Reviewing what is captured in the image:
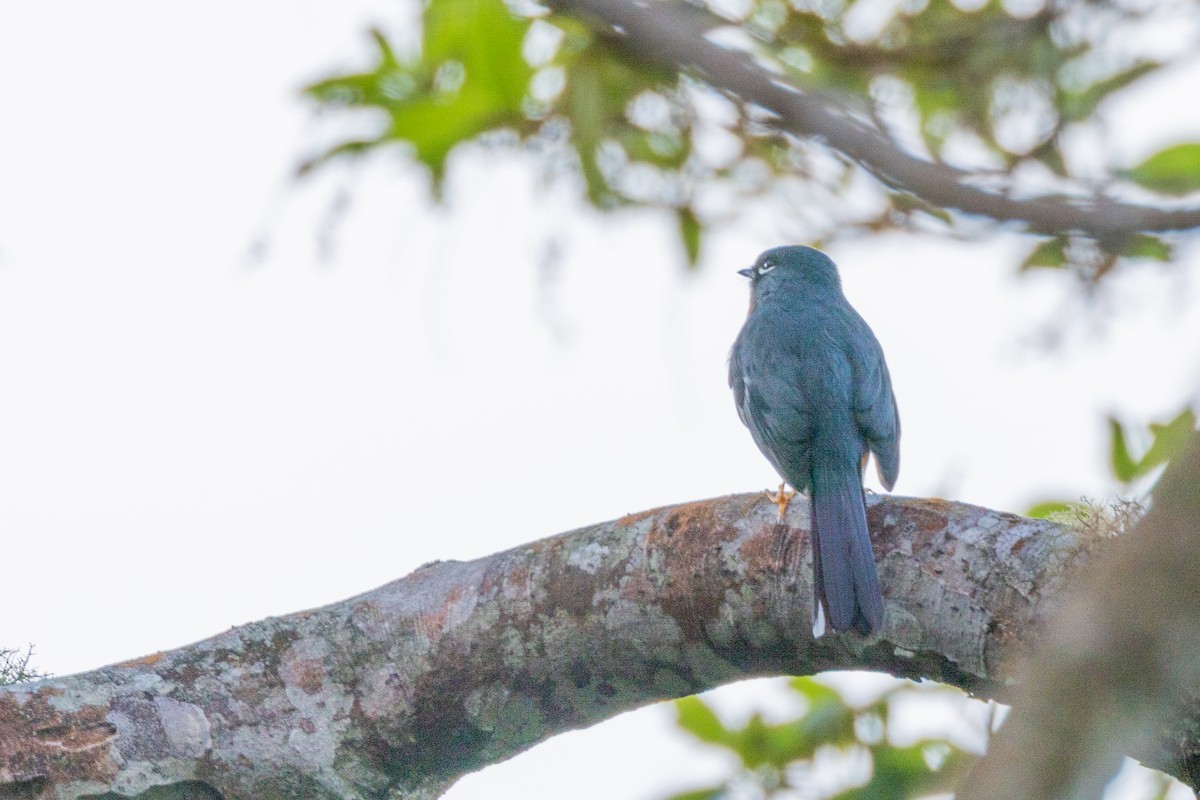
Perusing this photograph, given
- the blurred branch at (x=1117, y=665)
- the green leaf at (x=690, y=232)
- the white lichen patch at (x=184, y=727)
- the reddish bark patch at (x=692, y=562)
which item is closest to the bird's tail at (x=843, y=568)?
the reddish bark patch at (x=692, y=562)

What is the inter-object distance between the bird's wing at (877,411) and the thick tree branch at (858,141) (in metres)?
2.97

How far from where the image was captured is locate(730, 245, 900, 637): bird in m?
3.54

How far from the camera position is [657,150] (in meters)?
3.07

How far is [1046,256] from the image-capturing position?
230cm

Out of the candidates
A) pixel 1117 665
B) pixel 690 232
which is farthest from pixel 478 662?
pixel 1117 665

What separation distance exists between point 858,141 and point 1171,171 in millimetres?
1011

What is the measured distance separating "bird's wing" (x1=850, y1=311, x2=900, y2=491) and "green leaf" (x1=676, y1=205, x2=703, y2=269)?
1.52 meters

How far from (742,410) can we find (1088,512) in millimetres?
1828

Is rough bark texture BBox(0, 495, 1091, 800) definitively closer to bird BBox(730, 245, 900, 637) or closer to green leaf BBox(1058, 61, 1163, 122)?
bird BBox(730, 245, 900, 637)

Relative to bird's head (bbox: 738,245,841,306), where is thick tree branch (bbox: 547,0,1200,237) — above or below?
below

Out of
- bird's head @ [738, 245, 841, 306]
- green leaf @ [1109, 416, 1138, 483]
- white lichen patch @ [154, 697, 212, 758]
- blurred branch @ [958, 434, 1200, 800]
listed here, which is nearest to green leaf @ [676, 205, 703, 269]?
green leaf @ [1109, 416, 1138, 483]

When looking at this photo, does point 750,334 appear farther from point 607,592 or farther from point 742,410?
point 607,592

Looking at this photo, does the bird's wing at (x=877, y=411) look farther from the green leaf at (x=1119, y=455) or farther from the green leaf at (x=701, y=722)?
the green leaf at (x=701, y=722)

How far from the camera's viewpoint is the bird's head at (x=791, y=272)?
5316 millimetres
